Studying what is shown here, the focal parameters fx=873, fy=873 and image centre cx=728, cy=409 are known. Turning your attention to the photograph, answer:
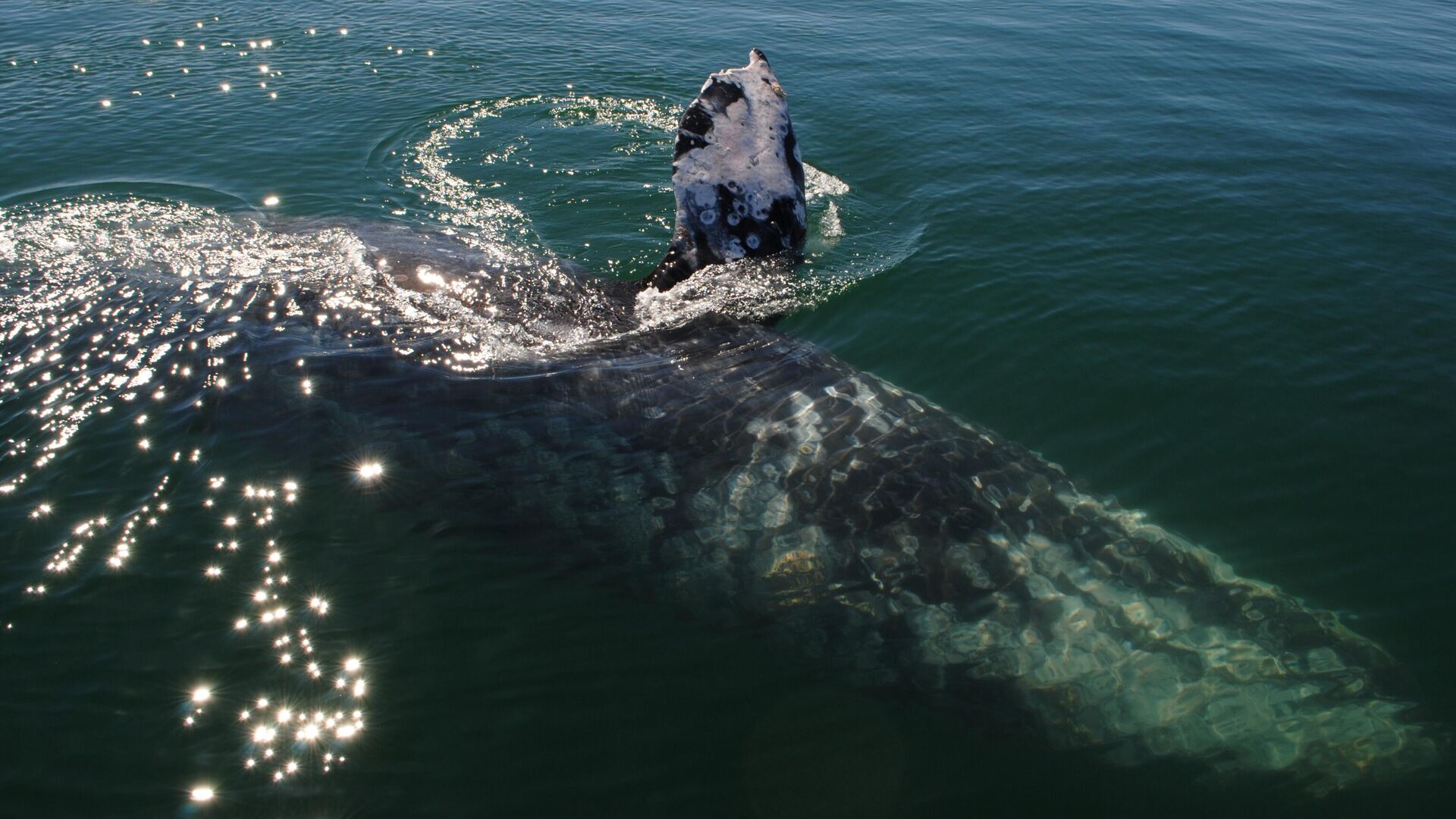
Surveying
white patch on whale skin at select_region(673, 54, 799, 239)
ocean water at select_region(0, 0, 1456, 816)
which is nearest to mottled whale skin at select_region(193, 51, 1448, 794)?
ocean water at select_region(0, 0, 1456, 816)

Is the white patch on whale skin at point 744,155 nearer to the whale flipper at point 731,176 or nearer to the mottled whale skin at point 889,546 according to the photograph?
the whale flipper at point 731,176

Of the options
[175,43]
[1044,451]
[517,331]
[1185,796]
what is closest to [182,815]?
[517,331]

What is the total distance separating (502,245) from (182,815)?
29.0 feet

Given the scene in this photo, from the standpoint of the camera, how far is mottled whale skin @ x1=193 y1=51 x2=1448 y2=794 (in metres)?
6.54

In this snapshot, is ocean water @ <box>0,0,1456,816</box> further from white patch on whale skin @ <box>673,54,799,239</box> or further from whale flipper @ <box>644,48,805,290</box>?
white patch on whale skin @ <box>673,54,799,239</box>

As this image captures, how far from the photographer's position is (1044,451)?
9367mm

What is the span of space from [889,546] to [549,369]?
4.08 meters

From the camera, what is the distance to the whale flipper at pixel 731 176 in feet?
35.7

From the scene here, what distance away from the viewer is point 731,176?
10.9 metres

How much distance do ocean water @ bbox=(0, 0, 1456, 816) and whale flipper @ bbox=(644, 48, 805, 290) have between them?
68 cm

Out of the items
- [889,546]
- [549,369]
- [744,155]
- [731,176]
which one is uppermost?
[744,155]

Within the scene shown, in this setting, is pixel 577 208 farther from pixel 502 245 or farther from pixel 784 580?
pixel 784 580

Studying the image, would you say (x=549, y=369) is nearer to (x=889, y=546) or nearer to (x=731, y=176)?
(x=731, y=176)

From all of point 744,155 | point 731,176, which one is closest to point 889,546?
point 731,176
